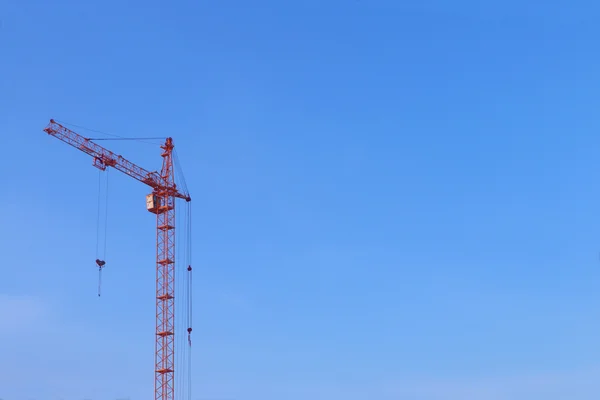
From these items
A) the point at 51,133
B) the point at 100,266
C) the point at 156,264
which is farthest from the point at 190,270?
the point at 51,133

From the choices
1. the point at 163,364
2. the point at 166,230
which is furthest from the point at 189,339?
the point at 166,230

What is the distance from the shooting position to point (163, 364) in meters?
164

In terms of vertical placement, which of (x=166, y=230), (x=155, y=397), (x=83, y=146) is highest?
(x=83, y=146)

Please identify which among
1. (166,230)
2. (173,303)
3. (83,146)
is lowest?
(173,303)

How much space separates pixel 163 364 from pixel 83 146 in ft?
116

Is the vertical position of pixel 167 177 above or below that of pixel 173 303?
above

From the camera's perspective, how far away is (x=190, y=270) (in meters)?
172

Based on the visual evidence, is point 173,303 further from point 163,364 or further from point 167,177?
point 167,177

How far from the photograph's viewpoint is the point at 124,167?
548 feet

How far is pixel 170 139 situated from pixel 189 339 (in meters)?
32.2

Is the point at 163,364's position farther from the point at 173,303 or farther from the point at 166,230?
the point at 166,230

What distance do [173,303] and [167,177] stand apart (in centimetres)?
2052

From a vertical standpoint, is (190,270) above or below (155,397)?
above

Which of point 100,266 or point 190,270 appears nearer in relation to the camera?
point 100,266
